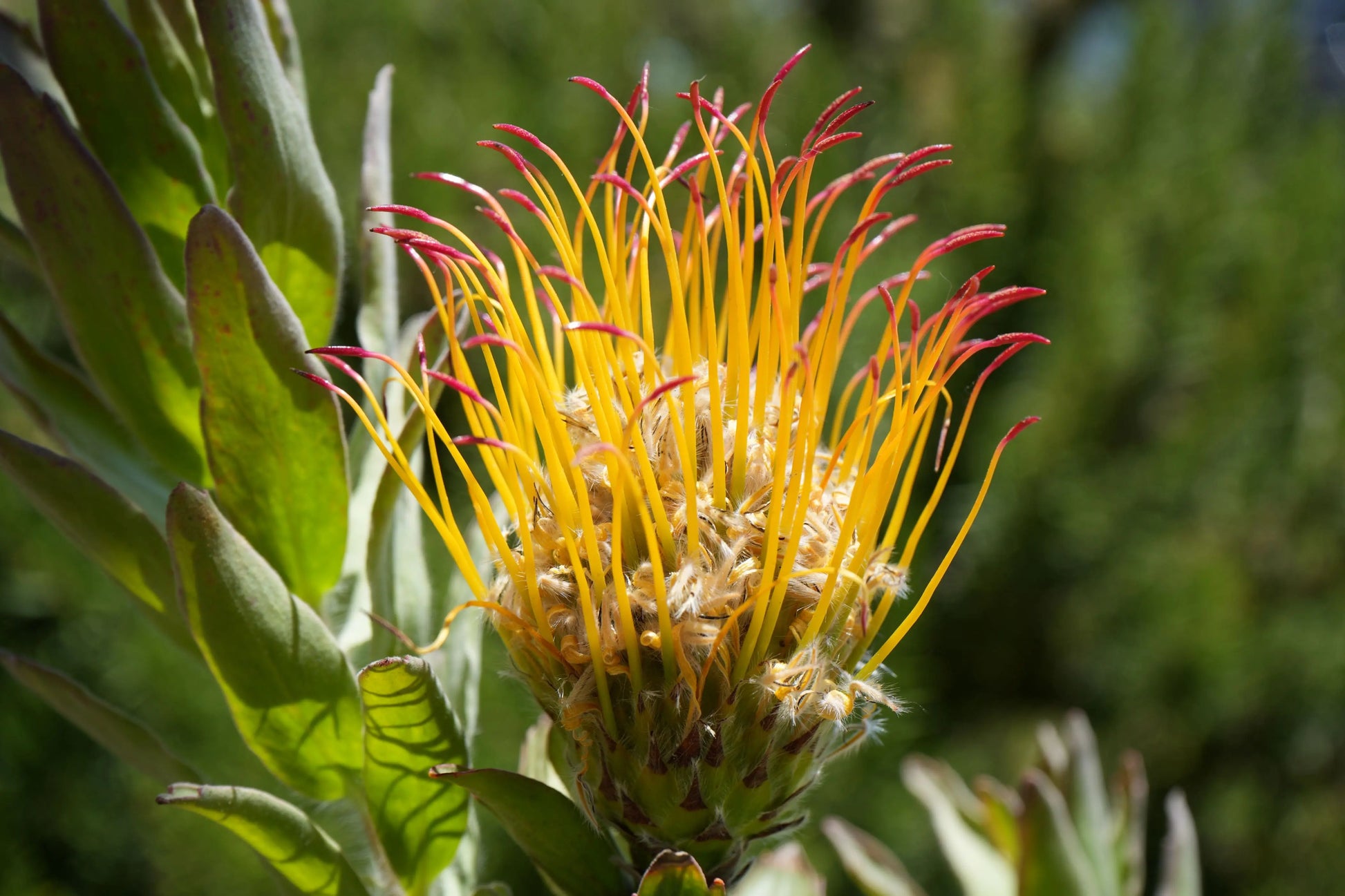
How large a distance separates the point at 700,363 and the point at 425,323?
90 mm

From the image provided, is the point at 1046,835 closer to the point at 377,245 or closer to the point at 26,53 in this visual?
the point at 377,245

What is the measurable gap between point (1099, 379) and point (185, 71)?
1225mm

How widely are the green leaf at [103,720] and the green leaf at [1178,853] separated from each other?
399 mm

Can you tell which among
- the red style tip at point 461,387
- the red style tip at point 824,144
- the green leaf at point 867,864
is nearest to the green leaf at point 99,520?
the red style tip at point 461,387

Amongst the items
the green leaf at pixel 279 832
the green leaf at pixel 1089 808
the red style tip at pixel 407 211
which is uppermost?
the red style tip at pixel 407 211

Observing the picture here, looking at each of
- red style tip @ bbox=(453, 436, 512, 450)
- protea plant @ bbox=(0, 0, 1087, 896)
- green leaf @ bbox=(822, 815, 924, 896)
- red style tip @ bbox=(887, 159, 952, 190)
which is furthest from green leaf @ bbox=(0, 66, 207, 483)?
green leaf @ bbox=(822, 815, 924, 896)

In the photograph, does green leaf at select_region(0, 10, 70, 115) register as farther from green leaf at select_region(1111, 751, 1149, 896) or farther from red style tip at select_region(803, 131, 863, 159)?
green leaf at select_region(1111, 751, 1149, 896)

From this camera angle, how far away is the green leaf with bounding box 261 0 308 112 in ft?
1.10

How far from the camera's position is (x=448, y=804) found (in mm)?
305

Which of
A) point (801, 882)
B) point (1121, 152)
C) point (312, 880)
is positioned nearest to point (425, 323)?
point (312, 880)

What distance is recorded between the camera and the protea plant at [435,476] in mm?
275

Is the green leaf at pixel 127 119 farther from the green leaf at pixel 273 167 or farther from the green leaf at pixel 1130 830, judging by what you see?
the green leaf at pixel 1130 830

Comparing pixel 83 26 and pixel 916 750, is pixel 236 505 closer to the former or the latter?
pixel 83 26

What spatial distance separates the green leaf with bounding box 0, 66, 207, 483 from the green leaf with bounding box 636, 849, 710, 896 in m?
0.20
